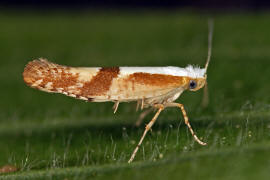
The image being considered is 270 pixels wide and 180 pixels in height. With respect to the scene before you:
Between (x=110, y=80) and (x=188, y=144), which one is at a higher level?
(x=110, y=80)

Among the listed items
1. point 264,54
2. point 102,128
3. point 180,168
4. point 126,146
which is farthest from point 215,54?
point 180,168

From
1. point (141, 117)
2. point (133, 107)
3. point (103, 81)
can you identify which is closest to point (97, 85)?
point (103, 81)

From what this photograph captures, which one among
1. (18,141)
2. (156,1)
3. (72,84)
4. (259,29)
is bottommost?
(18,141)

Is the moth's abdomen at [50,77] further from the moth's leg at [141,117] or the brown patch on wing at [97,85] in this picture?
the moth's leg at [141,117]

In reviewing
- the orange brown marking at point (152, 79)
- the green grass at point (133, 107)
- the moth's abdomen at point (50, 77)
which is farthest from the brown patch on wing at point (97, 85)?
the green grass at point (133, 107)

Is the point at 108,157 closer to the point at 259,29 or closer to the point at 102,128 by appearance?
the point at 102,128

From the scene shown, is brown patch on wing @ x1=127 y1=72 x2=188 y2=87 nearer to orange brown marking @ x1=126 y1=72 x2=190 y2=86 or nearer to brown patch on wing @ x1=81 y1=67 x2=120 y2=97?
orange brown marking @ x1=126 y1=72 x2=190 y2=86

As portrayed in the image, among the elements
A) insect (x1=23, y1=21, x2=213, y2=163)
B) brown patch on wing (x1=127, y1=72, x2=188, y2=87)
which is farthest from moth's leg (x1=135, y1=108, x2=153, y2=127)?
brown patch on wing (x1=127, y1=72, x2=188, y2=87)
